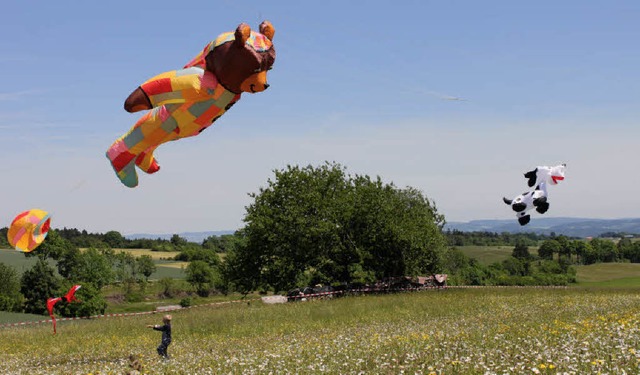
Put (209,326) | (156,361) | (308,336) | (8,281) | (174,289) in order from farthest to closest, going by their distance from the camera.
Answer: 1. (174,289)
2. (8,281)
3. (209,326)
4. (308,336)
5. (156,361)

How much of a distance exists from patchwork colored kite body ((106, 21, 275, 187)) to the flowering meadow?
17.9 ft

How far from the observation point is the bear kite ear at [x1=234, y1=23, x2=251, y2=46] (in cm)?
1151

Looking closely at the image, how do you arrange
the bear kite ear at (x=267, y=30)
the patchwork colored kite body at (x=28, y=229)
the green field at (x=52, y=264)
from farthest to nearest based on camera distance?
the green field at (x=52, y=264) < the patchwork colored kite body at (x=28, y=229) < the bear kite ear at (x=267, y=30)

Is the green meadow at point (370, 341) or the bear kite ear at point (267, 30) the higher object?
the bear kite ear at point (267, 30)

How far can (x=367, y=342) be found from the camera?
48.6ft

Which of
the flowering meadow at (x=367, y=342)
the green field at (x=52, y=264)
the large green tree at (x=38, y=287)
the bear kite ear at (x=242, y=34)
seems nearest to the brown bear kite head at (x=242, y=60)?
the bear kite ear at (x=242, y=34)

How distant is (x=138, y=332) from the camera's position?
23.8 meters

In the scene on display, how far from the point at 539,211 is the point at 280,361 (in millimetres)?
6657

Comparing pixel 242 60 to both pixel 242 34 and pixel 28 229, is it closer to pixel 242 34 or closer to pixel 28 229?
pixel 242 34

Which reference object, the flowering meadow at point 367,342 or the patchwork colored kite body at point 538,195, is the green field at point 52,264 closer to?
the flowering meadow at point 367,342

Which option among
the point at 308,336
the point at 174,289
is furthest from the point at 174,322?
the point at 174,289

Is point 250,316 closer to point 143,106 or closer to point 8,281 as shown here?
point 143,106

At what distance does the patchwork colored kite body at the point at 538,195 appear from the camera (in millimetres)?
12633

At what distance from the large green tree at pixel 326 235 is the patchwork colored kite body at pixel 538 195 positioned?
3195 cm
